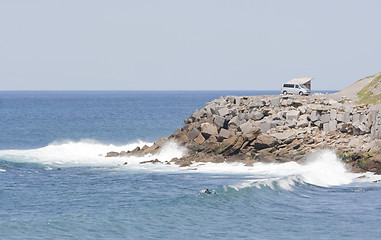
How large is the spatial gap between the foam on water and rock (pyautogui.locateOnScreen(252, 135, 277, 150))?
196 cm

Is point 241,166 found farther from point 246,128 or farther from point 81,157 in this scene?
point 81,157

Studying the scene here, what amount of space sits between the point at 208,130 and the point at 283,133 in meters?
6.23

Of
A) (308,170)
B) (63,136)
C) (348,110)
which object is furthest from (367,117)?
(63,136)

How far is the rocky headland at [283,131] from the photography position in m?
40.8

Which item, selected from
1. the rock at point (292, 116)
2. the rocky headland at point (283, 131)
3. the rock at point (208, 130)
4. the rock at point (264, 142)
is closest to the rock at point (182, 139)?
the rocky headland at point (283, 131)

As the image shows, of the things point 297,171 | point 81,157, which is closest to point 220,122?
point 297,171

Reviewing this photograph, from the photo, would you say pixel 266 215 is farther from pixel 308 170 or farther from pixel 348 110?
pixel 348 110

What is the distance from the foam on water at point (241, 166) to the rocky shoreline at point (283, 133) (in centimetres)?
71

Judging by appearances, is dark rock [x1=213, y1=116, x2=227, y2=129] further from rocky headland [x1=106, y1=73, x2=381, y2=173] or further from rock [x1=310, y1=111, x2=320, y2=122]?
rock [x1=310, y1=111, x2=320, y2=122]

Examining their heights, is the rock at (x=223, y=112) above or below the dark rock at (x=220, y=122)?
above

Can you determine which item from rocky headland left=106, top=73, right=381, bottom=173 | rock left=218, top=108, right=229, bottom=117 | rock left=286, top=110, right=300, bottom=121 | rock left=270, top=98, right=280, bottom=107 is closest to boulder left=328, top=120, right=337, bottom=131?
rocky headland left=106, top=73, right=381, bottom=173

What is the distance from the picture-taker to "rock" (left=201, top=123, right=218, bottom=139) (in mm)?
46750

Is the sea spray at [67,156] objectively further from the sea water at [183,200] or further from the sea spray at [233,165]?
the sea water at [183,200]
